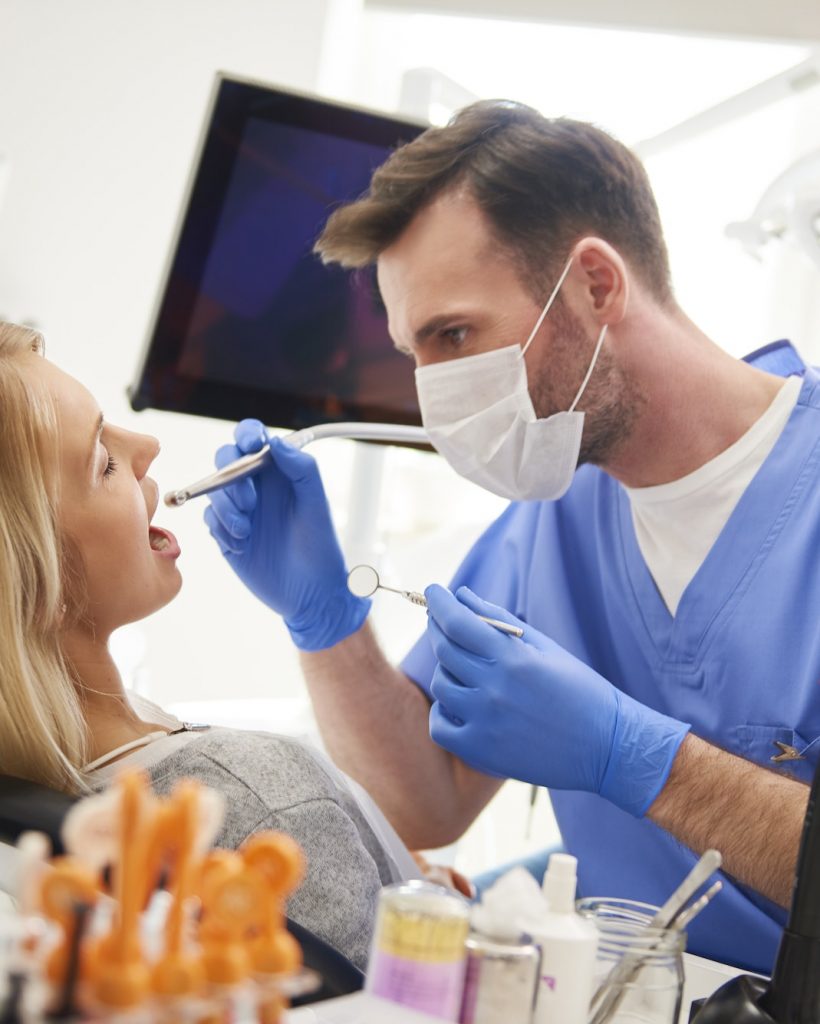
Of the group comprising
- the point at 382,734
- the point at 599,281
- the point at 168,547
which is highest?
the point at 599,281

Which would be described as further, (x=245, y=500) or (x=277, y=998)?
(x=245, y=500)

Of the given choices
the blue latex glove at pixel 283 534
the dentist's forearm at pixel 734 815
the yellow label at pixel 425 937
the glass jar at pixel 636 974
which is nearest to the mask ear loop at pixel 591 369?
the blue latex glove at pixel 283 534

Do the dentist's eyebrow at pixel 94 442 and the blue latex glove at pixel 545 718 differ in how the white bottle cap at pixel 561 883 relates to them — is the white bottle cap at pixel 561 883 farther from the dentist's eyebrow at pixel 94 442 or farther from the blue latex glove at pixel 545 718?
the dentist's eyebrow at pixel 94 442

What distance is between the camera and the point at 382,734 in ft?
5.65

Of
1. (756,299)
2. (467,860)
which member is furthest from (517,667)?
(756,299)

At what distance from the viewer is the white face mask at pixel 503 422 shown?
5.19 ft

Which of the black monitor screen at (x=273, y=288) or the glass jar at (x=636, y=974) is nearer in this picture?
the glass jar at (x=636, y=974)

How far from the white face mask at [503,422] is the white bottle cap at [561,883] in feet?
3.06

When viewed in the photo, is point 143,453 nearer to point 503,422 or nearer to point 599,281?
point 503,422

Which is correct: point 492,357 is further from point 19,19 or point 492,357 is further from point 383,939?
point 19,19

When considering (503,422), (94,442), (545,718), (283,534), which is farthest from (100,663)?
(503,422)

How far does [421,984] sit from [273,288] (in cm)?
144

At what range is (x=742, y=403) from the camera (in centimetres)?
162

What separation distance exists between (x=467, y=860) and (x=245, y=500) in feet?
5.38
